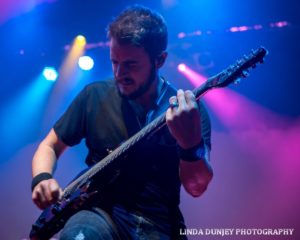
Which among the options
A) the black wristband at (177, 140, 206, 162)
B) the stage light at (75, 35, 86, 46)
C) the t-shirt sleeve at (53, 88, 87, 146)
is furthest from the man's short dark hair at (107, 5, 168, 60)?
the stage light at (75, 35, 86, 46)

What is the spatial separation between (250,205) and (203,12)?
3191mm

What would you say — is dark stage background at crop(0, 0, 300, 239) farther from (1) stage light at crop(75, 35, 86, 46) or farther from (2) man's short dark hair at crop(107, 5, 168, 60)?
(2) man's short dark hair at crop(107, 5, 168, 60)

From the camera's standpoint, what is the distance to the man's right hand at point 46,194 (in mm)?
2053

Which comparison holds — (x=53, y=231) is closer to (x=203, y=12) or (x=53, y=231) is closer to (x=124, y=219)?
(x=124, y=219)

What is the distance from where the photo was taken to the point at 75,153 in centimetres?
709

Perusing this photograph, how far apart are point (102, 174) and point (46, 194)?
350 millimetres

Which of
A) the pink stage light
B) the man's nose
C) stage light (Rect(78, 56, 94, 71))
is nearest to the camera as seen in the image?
the man's nose

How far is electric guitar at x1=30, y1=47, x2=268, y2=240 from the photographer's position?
2.18 metres

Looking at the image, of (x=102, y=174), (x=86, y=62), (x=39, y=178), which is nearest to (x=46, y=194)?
(x=39, y=178)

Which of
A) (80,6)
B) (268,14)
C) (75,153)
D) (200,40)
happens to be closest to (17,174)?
(75,153)

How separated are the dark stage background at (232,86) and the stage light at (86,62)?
12cm

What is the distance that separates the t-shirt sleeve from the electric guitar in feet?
1.03

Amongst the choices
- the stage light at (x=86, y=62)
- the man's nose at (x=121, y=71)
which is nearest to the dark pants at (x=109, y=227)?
the man's nose at (x=121, y=71)

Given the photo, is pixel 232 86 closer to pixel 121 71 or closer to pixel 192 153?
pixel 121 71
